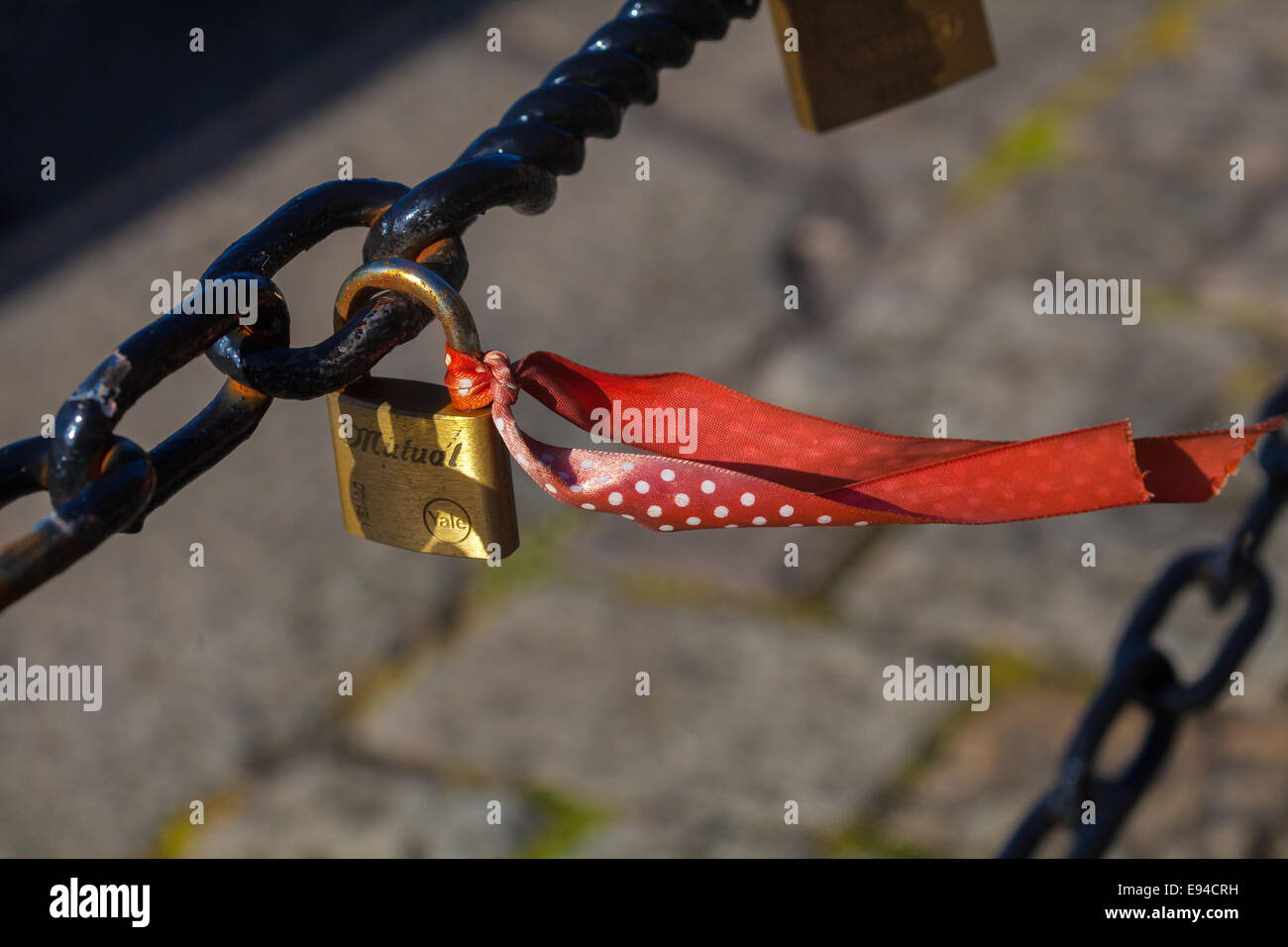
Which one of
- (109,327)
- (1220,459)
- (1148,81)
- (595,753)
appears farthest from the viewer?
(1148,81)

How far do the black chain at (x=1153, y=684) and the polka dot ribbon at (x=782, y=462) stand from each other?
1.42ft

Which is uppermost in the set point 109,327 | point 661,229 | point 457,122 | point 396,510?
point 457,122

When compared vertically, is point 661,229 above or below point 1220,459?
above

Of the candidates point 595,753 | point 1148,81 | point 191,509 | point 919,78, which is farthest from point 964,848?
point 1148,81

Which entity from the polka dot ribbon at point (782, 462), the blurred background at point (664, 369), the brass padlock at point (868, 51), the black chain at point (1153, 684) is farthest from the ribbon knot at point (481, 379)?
the blurred background at point (664, 369)

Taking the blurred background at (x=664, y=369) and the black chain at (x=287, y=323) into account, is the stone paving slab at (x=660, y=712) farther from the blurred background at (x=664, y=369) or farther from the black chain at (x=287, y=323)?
the black chain at (x=287, y=323)

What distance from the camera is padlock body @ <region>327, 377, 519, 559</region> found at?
69 centimetres

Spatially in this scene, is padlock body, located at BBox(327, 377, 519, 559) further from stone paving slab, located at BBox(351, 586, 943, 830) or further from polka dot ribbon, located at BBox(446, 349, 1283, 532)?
stone paving slab, located at BBox(351, 586, 943, 830)

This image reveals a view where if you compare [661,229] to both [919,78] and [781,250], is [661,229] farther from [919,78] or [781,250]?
[919,78]

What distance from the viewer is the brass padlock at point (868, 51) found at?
1.01 metres

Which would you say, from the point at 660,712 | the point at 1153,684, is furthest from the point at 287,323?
Result: the point at 660,712

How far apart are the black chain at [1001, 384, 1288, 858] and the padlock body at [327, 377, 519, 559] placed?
0.53 metres

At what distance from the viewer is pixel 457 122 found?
3.31m

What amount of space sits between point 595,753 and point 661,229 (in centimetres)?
135
